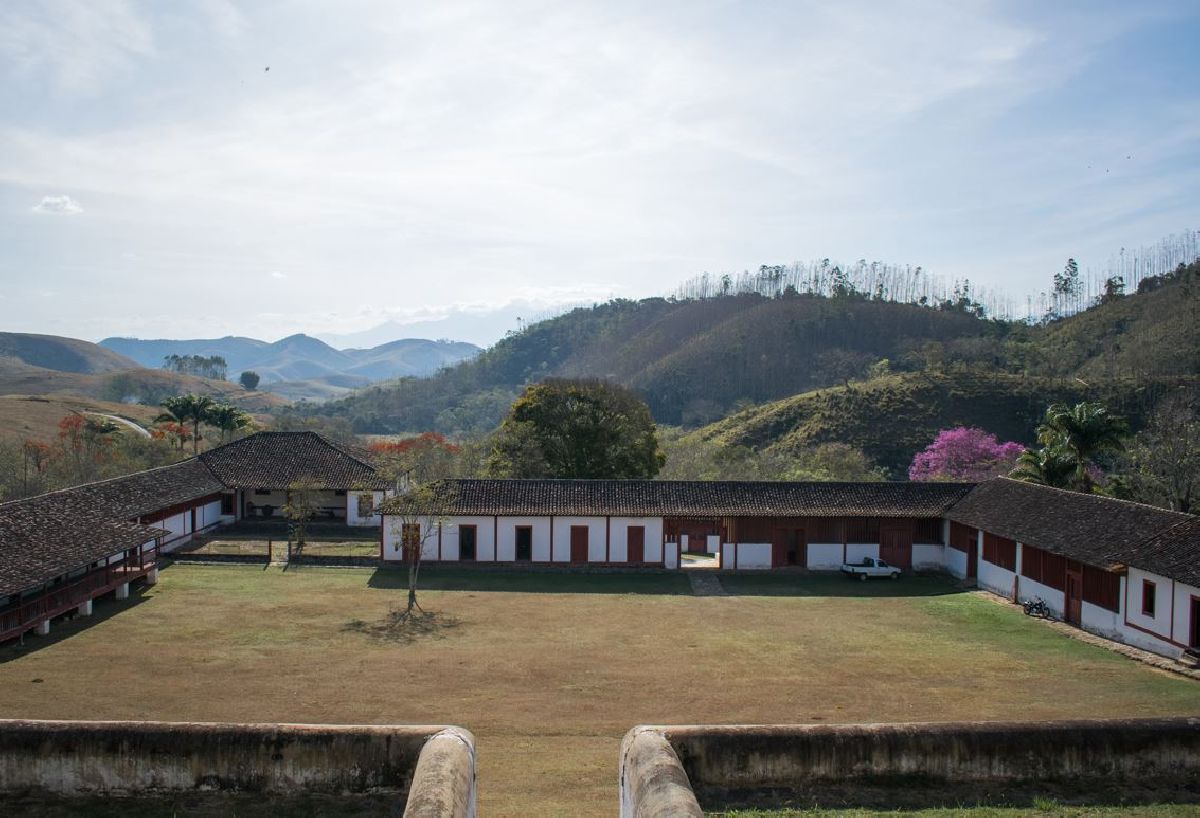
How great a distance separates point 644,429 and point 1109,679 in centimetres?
2511

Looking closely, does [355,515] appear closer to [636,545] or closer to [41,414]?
[636,545]

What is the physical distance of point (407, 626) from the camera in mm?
21953

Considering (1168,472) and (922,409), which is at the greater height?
(922,409)

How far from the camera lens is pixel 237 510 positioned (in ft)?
121

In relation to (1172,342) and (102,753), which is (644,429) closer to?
(102,753)

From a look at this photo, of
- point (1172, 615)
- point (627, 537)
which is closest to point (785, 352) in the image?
point (627, 537)

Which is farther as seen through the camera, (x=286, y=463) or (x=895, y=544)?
(x=286, y=463)

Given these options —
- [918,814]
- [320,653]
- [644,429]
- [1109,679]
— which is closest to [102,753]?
[918,814]

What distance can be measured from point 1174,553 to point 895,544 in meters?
11.7

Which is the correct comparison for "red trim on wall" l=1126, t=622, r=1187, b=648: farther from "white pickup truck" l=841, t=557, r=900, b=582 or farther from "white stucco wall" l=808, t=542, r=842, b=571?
"white stucco wall" l=808, t=542, r=842, b=571

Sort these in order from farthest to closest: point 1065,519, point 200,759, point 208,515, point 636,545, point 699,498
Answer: point 208,515, point 699,498, point 636,545, point 1065,519, point 200,759

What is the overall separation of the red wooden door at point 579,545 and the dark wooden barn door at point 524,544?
5.03ft

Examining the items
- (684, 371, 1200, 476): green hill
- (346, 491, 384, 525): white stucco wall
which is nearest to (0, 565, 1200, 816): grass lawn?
(346, 491, 384, 525): white stucco wall

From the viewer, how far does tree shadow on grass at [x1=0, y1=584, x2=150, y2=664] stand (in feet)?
61.1
